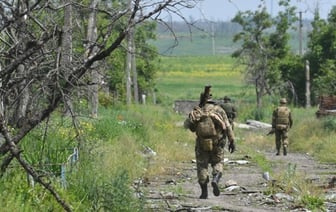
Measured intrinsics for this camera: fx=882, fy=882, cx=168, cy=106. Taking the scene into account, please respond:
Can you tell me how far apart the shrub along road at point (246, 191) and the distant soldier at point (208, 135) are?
424 millimetres

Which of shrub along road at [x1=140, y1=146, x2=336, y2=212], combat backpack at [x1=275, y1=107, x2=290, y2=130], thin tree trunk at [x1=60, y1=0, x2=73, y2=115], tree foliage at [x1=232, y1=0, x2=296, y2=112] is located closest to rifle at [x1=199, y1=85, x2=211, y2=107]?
shrub along road at [x1=140, y1=146, x2=336, y2=212]

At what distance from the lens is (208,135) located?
14.2 metres

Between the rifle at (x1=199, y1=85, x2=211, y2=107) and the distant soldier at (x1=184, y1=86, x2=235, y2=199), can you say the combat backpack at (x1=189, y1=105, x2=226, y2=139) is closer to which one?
the distant soldier at (x1=184, y1=86, x2=235, y2=199)

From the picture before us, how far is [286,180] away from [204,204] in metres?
2.41

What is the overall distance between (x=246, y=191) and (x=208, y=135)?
1470 millimetres

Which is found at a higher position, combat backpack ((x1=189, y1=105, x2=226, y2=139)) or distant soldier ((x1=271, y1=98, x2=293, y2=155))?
combat backpack ((x1=189, y1=105, x2=226, y2=139))

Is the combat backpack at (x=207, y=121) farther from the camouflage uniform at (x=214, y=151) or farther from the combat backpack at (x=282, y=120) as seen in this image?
the combat backpack at (x=282, y=120)

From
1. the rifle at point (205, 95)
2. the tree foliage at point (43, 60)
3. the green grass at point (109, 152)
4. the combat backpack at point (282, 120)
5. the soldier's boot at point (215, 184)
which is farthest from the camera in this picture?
the combat backpack at point (282, 120)

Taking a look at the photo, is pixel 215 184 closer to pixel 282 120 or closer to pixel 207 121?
pixel 207 121

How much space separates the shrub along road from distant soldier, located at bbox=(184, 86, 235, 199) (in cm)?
42

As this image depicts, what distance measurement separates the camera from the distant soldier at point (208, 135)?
14.2 meters

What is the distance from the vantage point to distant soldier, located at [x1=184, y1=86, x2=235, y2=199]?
14250 millimetres

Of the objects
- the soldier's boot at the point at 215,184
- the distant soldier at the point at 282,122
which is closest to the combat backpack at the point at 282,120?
the distant soldier at the point at 282,122

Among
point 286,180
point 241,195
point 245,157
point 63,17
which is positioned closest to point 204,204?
point 241,195
